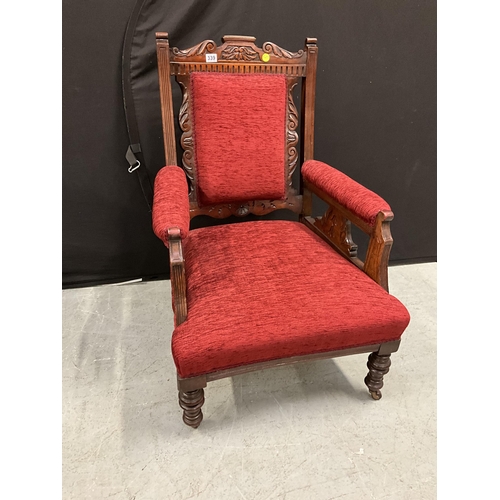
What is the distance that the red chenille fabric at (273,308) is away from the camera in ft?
3.76

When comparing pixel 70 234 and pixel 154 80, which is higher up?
pixel 154 80

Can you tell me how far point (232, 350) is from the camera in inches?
45.1

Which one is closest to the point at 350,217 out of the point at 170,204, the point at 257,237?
the point at 257,237

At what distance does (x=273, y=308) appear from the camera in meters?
1.20

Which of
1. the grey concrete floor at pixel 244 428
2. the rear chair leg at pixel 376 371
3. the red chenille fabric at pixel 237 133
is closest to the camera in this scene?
the grey concrete floor at pixel 244 428

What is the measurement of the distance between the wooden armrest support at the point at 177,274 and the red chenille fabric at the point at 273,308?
0.04 metres

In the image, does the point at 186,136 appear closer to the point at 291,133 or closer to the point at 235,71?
the point at 235,71

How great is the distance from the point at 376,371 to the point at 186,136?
113cm

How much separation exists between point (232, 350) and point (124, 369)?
75 centimetres

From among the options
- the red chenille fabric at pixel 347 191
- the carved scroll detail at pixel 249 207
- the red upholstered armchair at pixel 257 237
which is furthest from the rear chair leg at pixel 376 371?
the carved scroll detail at pixel 249 207

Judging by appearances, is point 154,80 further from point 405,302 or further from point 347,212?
point 405,302

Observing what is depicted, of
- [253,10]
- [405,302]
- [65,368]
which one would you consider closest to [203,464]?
[65,368]

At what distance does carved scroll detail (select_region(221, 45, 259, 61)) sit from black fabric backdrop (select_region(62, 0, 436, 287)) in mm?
368

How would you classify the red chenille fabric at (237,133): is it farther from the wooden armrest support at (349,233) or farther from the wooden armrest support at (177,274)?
the wooden armrest support at (177,274)
